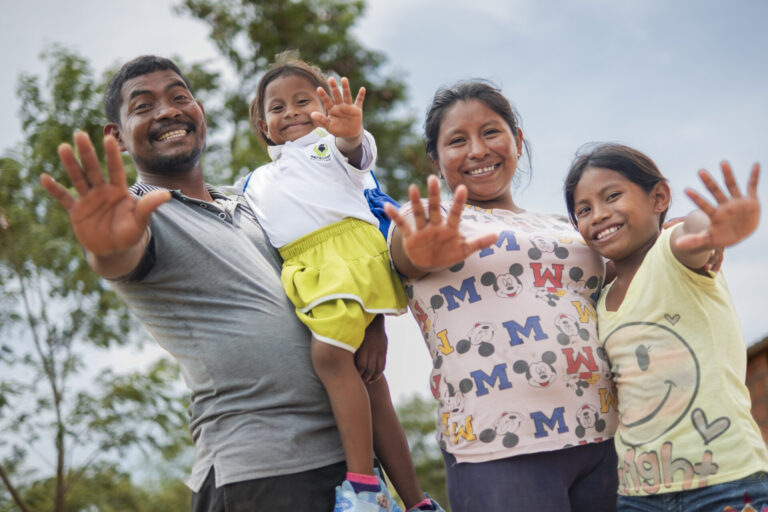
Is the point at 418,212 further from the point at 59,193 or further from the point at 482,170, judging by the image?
the point at 59,193

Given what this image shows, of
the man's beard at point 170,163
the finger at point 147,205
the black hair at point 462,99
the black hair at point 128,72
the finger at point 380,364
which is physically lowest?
the finger at point 380,364

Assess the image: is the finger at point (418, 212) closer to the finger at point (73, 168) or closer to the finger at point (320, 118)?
the finger at point (320, 118)

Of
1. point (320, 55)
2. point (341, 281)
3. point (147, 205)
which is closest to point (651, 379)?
point (341, 281)

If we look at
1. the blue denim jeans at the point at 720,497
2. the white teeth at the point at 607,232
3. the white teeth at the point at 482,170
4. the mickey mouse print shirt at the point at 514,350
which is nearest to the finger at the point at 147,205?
the mickey mouse print shirt at the point at 514,350

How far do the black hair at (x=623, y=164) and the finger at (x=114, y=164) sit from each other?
1479 millimetres

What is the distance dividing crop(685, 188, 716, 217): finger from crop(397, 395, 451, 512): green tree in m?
14.0

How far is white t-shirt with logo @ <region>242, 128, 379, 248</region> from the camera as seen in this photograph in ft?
8.29

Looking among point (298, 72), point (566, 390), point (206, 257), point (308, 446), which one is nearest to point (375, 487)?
point (308, 446)

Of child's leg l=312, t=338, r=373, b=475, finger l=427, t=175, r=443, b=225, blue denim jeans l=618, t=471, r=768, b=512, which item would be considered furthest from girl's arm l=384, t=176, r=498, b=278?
blue denim jeans l=618, t=471, r=768, b=512

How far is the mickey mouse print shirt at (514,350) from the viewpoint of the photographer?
210cm

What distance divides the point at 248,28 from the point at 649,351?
25.6 feet

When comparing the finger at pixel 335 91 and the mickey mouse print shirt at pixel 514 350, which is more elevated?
the finger at pixel 335 91

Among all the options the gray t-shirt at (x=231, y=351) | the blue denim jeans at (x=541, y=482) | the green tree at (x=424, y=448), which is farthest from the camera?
the green tree at (x=424, y=448)

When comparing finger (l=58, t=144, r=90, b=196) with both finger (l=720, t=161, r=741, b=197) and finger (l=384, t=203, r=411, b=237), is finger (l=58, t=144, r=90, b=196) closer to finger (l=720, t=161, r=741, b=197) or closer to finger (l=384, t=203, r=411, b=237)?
finger (l=384, t=203, r=411, b=237)
